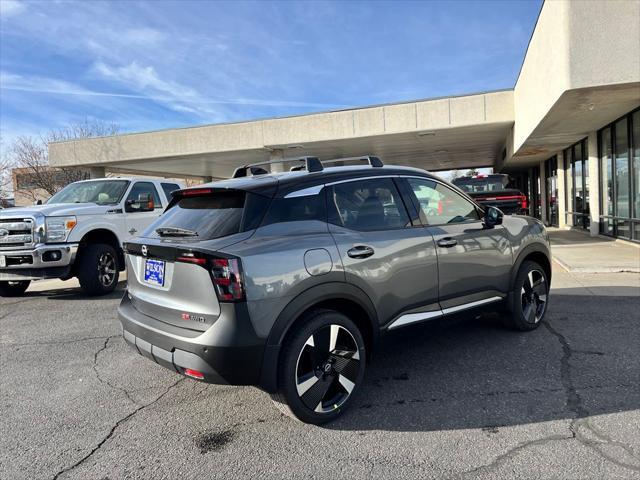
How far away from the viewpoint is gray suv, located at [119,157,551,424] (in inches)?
115

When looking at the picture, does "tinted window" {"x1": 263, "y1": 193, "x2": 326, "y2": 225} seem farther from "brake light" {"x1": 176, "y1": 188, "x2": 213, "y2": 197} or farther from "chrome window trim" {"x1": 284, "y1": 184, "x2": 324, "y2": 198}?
"brake light" {"x1": 176, "y1": 188, "x2": 213, "y2": 197}

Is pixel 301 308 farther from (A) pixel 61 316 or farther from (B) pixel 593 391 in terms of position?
(A) pixel 61 316

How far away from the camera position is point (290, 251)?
309cm

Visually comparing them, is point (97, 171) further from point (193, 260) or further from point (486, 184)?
point (193, 260)

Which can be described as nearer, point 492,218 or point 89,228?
point 492,218

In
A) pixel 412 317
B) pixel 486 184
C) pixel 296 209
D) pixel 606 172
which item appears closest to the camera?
pixel 296 209

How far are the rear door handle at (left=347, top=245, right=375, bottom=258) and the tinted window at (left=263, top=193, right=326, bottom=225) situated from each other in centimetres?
31

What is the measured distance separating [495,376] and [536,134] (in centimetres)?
1168

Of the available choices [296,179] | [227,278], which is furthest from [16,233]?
[227,278]

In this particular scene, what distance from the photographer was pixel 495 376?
3953mm

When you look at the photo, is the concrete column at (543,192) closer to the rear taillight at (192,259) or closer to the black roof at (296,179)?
the black roof at (296,179)

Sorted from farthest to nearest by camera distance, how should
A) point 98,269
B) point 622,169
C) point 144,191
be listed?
point 622,169
point 144,191
point 98,269

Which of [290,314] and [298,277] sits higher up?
[298,277]

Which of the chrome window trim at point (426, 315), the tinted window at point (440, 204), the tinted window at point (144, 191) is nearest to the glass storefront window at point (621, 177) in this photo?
the tinted window at point (440, 204)
